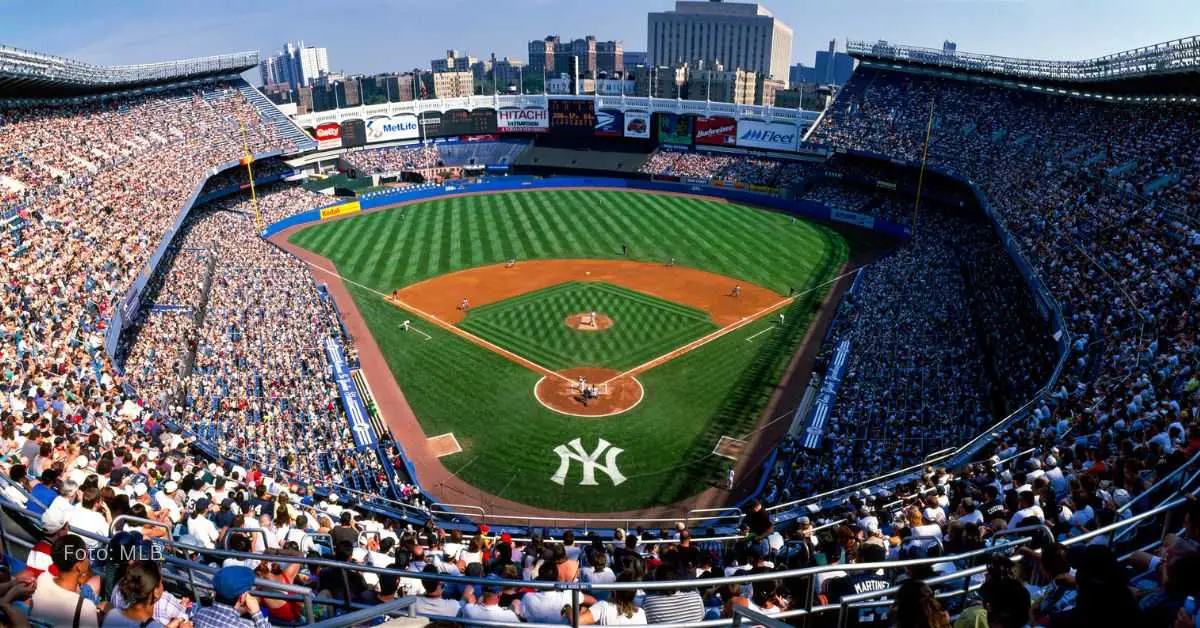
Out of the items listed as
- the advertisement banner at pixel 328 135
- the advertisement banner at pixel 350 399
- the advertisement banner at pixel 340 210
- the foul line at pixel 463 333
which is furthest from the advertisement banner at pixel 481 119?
the advertisement banner at pixel 350 399

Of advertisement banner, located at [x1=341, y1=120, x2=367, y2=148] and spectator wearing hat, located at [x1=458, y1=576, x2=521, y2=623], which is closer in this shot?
spectator wearing hat, located at [x1=458, y1=576, x2=521, y2=623]

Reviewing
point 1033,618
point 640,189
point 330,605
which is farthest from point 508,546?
point 640,189

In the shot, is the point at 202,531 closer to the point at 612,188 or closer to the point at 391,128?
the point at 612,188

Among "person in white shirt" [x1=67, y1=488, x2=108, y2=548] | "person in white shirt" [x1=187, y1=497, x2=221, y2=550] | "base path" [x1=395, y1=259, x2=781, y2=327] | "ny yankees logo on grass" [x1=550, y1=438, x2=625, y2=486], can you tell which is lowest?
"ny yankees logo on grass" [x1=550, y1=438, x2=625, y2=486]

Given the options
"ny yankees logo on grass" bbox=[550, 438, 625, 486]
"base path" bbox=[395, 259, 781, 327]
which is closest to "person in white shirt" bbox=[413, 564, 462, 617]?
"ny yankees logo on grass" bbox=[550, 438, 625, 486]

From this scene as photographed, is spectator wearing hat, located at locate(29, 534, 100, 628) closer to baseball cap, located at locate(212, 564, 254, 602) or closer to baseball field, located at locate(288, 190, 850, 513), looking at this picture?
baseball cap, located at locate(212, 564, 254, 602)

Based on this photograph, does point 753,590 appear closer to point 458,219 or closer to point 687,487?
point 687,487
